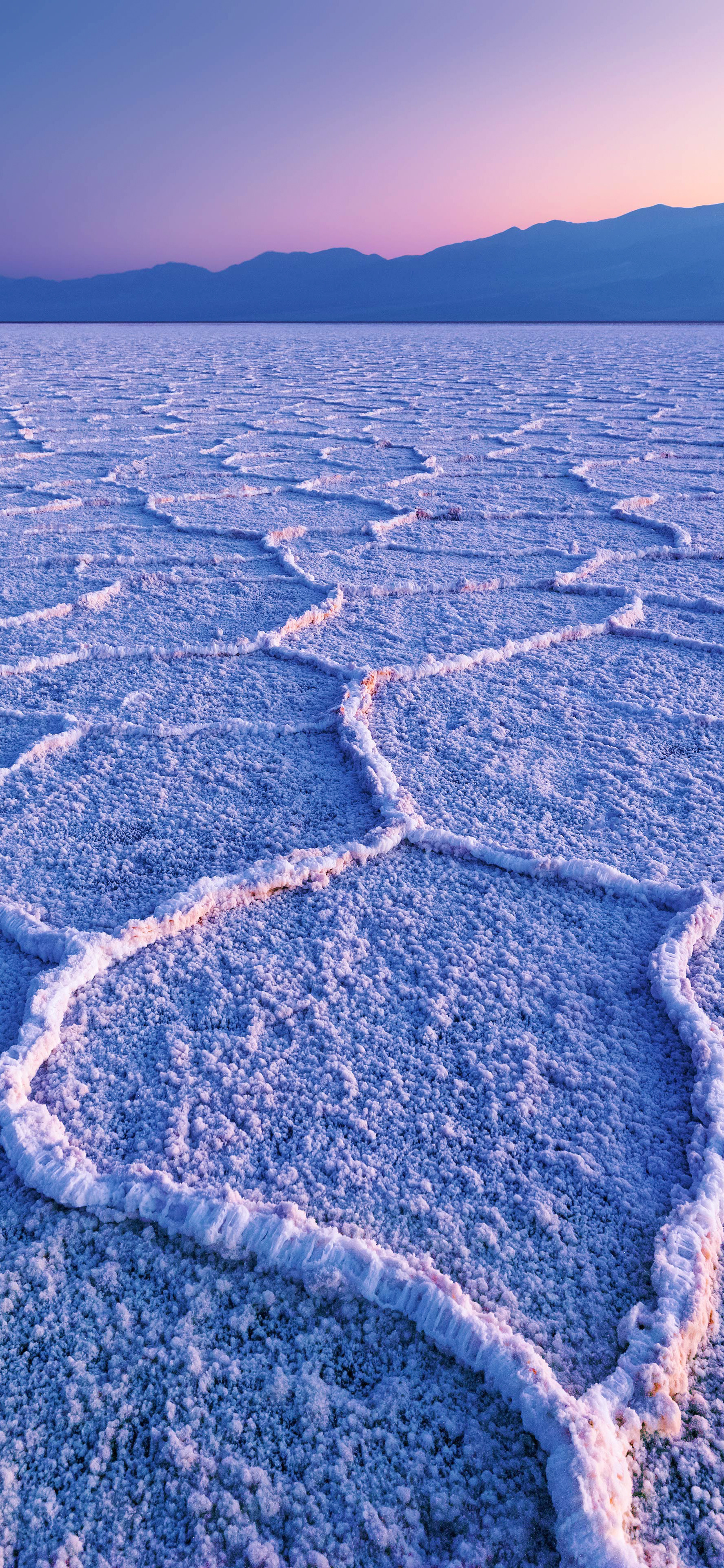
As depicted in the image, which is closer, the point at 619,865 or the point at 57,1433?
the point at 57,1433

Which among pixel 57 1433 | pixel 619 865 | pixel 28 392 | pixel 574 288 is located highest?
pixel 574 288

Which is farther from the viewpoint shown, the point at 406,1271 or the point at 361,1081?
the point at 361,1081

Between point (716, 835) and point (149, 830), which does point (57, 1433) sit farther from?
point (716, 835)

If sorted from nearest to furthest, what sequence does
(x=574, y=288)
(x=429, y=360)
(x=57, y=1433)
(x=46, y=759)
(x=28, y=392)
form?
(x=57, y=1433), (x=46, y=759), (x=28, y=392), (x=429, y=360), (x=574, y=288)

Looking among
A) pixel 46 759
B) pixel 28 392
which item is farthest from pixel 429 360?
pixel 46 759

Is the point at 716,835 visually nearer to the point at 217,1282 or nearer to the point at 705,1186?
the point at 705,1186

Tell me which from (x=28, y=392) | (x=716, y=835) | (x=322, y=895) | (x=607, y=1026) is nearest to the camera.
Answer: (x=607, y=1026)

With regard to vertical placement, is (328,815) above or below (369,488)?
below
